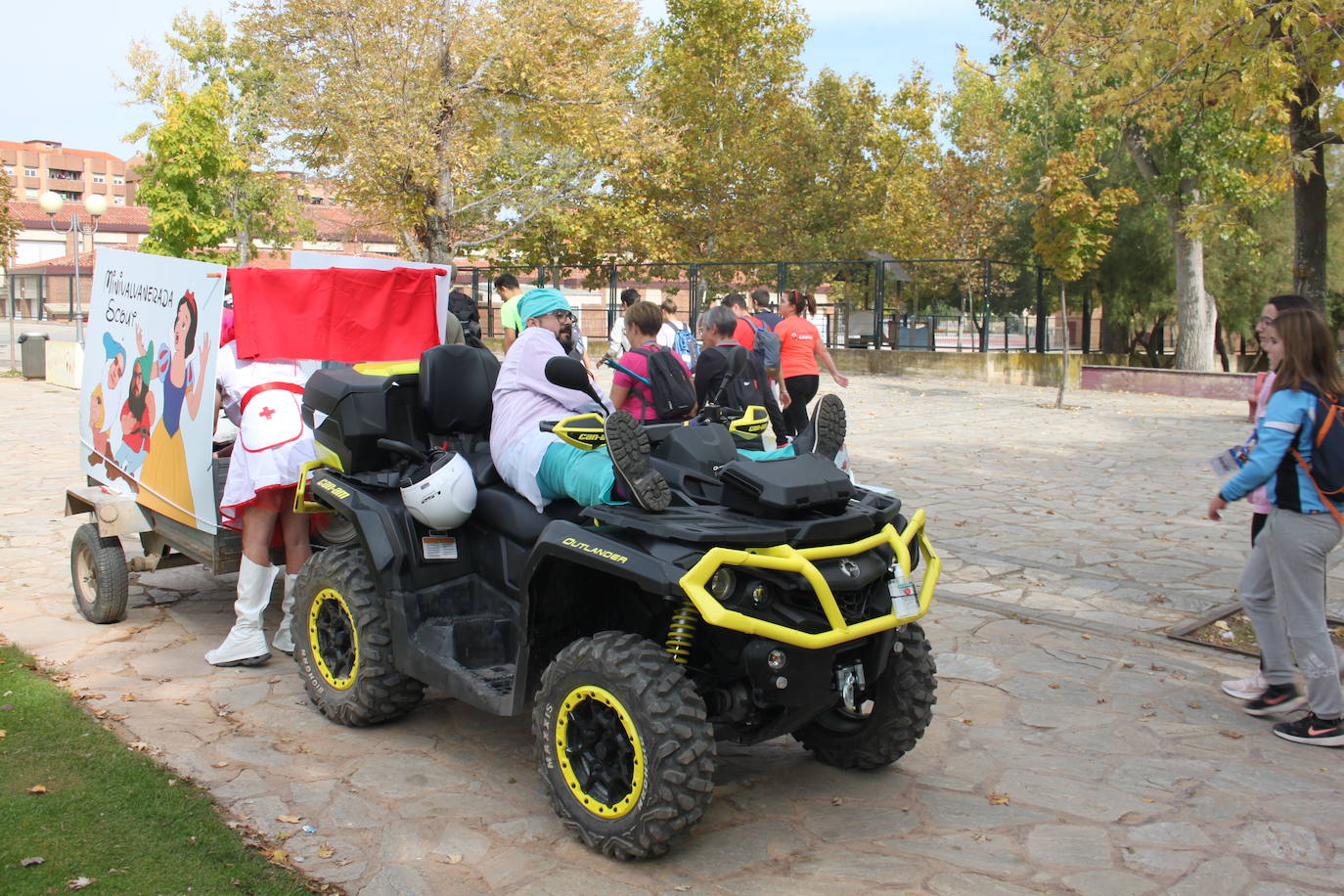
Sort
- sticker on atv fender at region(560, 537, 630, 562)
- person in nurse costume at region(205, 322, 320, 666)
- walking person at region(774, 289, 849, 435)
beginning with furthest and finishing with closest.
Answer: walking person at region(774, 289, 849, 435)
person in nurse costume at region(205, 322, 320, 666)
sticker on atv fender at region(560, 537, 630, 562)

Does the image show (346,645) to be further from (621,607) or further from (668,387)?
(668,387)

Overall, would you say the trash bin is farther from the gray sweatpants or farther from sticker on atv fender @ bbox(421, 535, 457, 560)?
the gray sweatpants

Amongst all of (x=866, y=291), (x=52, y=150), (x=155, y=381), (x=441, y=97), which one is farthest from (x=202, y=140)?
(x=52, y=150)

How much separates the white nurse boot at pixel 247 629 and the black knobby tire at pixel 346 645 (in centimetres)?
62

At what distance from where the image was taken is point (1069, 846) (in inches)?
165

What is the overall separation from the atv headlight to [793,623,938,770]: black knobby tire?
38.8 inches

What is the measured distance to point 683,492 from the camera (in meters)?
4.24

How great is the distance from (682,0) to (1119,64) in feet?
105

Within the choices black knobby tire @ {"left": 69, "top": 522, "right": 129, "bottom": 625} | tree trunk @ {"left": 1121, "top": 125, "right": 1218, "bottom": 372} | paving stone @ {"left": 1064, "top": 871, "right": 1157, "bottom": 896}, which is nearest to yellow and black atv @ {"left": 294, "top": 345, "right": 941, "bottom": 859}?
paving stone @ {"left": 1064, "top": 871, "right": 1157, "bottom": 896}

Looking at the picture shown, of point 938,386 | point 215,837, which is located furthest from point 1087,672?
point 938,386

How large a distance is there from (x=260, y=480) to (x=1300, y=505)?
4672mm

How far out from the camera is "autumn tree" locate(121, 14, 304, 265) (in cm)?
2828

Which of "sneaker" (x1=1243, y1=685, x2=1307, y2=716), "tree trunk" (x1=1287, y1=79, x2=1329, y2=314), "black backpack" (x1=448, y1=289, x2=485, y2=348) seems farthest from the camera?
"black backpack" (x1=448, y1=289, x2=485, y2=348)

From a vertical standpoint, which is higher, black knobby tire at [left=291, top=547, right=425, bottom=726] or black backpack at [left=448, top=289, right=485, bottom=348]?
black backpack at [left=448, top=289, right=485, bottom=348]
